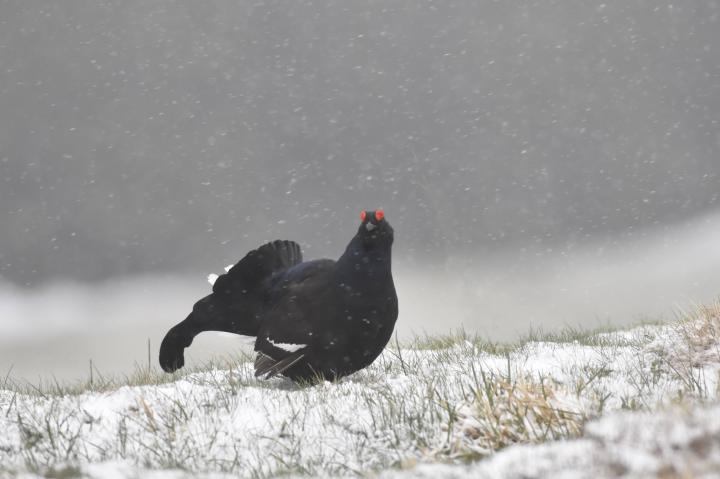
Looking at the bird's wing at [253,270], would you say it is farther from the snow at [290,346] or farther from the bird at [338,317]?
the snow at [290,346]

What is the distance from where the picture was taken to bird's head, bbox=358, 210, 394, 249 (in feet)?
21.4

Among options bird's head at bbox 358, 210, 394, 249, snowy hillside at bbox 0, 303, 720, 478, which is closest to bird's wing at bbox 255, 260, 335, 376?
snowy hillside at bbox 0, 303, 720, 478

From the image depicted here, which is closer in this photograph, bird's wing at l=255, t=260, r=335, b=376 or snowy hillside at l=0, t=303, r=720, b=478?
snowy hillside at l=0, t=303, r=720, b=478

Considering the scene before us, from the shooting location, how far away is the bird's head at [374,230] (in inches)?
257

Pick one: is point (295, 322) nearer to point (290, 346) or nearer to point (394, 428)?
point (290, 346)

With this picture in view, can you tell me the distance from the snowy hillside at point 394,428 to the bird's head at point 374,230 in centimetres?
131

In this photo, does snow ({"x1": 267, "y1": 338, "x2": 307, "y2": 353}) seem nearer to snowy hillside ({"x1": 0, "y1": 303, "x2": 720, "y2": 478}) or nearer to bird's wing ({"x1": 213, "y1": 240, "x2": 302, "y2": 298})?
snowy hillside ({"x1": 0, "y1": 303, "x2": 720, "y2": 478})

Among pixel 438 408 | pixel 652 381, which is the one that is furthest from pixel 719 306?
pixel 438 408

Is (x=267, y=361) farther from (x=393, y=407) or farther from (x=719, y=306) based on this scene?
(x=719, y=306)

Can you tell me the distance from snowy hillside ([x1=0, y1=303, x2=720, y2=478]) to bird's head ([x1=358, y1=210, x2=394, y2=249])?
131 centimetres

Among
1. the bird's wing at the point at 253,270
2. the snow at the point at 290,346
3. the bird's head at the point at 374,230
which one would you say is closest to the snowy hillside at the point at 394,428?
the snow at the point at 290,346

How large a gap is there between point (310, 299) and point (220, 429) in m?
2.38

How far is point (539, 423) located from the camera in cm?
404

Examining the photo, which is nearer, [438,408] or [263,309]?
[438,408]
